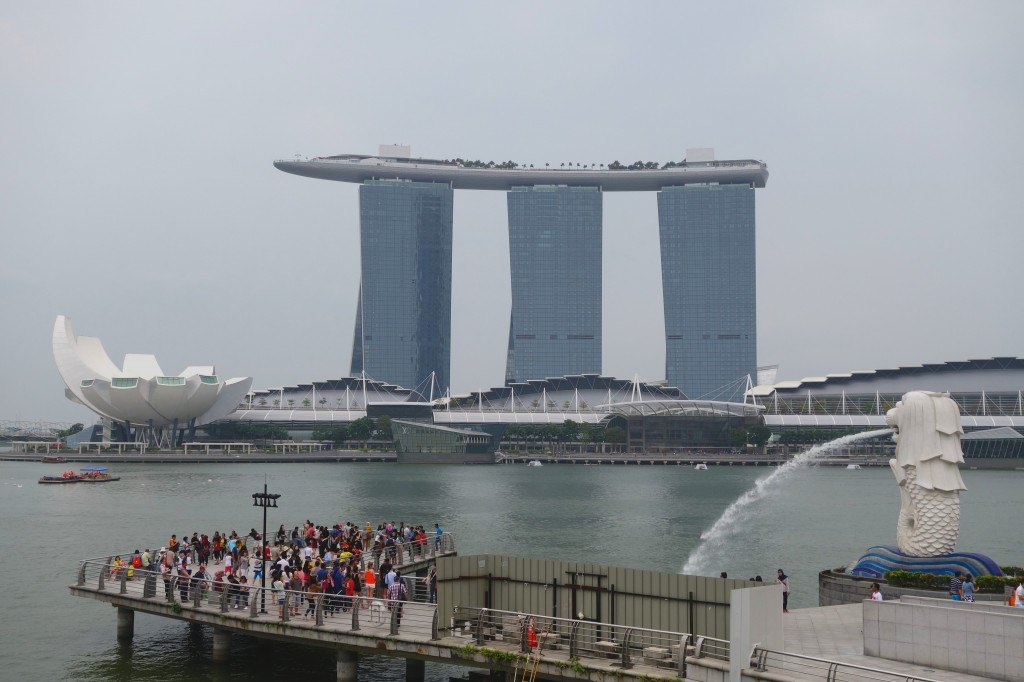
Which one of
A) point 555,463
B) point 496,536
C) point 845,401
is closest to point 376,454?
point 555,463

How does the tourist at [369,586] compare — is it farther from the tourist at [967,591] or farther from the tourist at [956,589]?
the tourist at [956,589]

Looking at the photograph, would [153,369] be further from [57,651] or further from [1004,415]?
[57,651]

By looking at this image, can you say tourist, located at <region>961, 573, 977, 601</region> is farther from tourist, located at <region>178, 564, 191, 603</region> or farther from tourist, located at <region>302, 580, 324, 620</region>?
tourist, located at <region>178, 564, 191, 603</region>

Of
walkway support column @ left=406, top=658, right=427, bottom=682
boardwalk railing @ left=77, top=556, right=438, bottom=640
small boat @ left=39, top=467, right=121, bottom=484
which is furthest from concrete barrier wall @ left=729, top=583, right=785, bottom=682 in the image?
small boat @ left=39, top=467, right=121, bottom=484

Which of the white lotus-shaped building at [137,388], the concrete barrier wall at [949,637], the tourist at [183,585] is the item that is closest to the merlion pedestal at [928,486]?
the concrete barrier wall at [949,637]

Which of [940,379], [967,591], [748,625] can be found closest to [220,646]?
[748,625]

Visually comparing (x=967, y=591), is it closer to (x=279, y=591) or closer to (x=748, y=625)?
(x=748, y=625)
